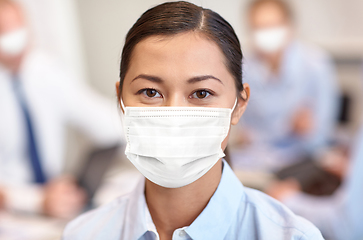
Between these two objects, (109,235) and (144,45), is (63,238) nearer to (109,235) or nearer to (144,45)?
(109,235)

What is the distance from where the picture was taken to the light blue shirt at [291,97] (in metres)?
2.20

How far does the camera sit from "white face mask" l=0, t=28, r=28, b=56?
1.81 metres

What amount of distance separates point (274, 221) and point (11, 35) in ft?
5.64

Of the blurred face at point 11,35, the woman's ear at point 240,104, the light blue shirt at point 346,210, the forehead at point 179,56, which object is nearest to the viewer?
the forehead at point 179,56

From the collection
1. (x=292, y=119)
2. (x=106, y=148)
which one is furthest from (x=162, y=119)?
(x=292, y=119)

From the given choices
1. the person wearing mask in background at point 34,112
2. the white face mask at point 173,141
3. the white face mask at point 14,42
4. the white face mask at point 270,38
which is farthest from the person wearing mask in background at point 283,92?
the white face mask at point 173,141

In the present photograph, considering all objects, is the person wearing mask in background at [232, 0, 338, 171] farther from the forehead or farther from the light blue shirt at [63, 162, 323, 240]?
the forehead

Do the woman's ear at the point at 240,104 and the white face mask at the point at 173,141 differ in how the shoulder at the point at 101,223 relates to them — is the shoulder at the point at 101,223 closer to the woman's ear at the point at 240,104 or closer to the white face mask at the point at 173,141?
the white face mask at the point at 173,141

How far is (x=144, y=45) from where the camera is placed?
61cm

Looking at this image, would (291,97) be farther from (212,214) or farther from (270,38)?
(212,214)

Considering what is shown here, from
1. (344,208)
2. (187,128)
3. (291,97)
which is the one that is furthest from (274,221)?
(291,97)

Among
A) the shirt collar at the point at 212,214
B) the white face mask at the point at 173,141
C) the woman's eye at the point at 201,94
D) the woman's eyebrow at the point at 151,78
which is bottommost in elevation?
the shirt collar at the point at 212,214

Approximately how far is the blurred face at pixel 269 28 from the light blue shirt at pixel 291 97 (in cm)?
11

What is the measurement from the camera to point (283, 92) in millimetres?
2377
